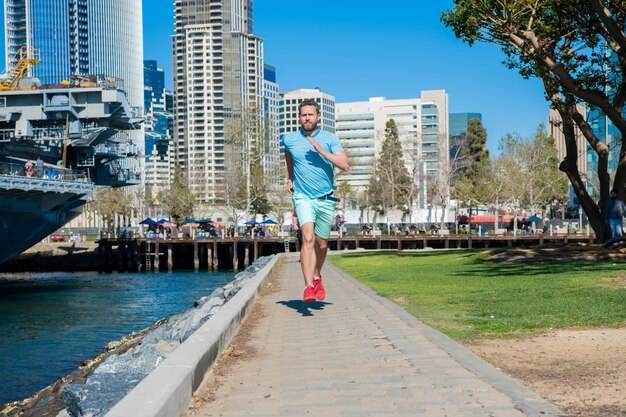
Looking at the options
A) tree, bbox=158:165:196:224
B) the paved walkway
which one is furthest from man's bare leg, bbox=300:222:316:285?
tree, bbox=158:165:196:224

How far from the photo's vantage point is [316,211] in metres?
10.4

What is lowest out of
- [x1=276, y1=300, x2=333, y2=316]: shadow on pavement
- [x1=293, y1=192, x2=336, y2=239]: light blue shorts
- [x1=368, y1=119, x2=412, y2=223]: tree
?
[x1=276, y1=300, x2=333, y2=316]: shadow on pavement

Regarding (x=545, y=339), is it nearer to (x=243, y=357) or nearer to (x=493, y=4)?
(x=243, y=357)

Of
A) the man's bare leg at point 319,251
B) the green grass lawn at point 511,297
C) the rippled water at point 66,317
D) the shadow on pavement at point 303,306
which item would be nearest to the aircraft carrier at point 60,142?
the rippled water at point 66,317

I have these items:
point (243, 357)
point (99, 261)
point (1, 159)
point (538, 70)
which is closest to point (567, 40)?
point (538, 70)

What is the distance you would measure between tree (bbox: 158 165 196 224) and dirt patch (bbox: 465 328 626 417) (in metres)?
99.7

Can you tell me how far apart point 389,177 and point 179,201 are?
29078mm

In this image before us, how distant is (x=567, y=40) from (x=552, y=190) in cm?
7245

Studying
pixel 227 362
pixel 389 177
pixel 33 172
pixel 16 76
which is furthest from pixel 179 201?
pixel 227 362

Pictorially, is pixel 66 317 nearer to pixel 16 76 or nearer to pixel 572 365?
pixel 572 365

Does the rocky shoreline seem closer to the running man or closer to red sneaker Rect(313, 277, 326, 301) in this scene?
red sneaker Rect(313, 277, 326, 301)

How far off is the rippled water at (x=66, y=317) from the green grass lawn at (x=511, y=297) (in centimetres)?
741

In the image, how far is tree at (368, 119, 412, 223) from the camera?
10200 centimetres

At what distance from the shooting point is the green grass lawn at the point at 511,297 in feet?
30.9
